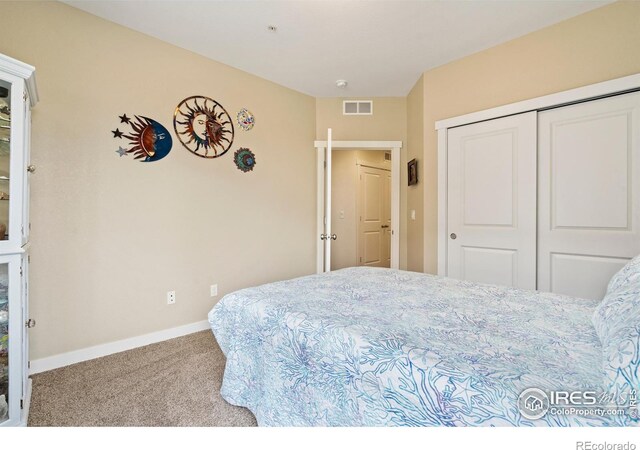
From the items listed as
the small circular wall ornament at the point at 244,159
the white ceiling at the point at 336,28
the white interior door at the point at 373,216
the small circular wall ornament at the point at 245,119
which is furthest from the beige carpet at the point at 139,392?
the white interior door at the point at 373,216

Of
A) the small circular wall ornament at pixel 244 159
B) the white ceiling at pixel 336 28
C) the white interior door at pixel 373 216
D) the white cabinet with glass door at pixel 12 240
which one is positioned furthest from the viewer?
the white interior door at pixel 373 216

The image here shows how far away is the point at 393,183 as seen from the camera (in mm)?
3598

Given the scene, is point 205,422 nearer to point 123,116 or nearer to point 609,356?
point 609,356

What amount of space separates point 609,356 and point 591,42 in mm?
2546

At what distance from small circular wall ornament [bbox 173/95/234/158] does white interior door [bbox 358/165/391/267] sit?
107 inches

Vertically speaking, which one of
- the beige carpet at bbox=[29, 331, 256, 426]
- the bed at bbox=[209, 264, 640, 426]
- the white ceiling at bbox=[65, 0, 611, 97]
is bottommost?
the beige carpet at bbox=[29, 331, 256, 426]

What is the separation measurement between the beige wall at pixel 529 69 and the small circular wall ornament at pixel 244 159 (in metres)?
1.79

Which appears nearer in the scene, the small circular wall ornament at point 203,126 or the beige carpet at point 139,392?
the beige carpet at point 139,392

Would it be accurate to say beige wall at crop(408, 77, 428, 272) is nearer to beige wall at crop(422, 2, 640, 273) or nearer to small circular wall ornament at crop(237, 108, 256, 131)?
beige wall at crop(422, 2, 640, 273)

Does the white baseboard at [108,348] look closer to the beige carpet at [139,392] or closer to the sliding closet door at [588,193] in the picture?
the beige carpet at [139,392]

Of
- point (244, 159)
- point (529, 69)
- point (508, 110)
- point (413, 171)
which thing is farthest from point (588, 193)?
point (244, 159)

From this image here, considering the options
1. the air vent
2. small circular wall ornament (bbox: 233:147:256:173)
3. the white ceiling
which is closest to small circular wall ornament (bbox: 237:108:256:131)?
small circular wall ornament (bbox: 233:147:256:173)

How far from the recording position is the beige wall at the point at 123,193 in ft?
6.43

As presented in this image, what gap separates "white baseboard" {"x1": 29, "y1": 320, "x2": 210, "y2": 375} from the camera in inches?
76.4
